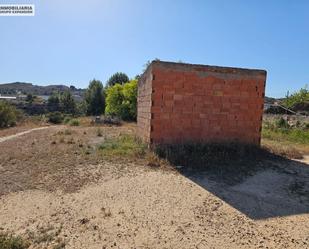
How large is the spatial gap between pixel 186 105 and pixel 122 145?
2386 millimetres

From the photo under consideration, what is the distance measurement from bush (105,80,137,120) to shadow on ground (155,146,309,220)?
48.0ft

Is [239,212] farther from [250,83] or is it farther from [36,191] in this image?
[250,83]

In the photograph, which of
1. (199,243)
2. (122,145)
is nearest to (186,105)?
(122,145)

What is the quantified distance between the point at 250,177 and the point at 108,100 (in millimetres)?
19370

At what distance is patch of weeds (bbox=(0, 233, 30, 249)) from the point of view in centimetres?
368

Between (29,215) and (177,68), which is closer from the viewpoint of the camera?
(29,215)

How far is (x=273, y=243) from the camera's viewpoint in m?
3.81

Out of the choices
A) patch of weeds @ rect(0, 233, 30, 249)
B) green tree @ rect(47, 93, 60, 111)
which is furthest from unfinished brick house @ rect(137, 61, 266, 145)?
green tree @ rect(47, 93, 60, 111)

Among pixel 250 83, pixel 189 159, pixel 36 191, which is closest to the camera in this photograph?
pixel 36 191

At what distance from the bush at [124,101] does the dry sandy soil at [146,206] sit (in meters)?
15.2

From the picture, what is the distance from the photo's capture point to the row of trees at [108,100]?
22.8 meters

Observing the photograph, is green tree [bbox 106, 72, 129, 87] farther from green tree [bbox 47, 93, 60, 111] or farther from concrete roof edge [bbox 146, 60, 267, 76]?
concrete roof edge [bbox 146, 60, 267, 76]

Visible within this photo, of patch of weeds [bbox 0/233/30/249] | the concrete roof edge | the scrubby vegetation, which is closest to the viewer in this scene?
patch of weeds [bbox 0/233/30/249]

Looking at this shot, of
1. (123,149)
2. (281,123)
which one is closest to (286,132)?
(281,123)
